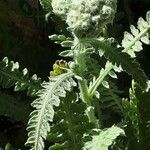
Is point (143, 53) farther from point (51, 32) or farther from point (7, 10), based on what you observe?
point (7, 10)

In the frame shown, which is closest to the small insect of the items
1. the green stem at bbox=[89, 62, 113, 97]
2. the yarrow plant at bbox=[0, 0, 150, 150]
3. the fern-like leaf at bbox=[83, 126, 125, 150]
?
the yarrow plant at bbox=[0, 0, 150, 150]

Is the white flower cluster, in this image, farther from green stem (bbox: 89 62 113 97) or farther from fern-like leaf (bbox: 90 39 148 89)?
green stem (bbox: 89 62 113 97)

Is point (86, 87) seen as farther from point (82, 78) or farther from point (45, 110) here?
point (45, 110)

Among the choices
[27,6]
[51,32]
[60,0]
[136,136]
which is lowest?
[136,136]

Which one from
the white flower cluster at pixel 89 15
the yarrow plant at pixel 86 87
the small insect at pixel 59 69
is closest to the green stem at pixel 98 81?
the yarrow plant at pixel 86 87

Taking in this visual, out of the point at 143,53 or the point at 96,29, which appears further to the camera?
the point at 143,53

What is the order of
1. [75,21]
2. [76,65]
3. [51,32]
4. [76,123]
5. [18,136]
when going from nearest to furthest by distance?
1. [75,21]
2. [76,65]
3. [76,123]
4. [18,136]
5. [51,32]

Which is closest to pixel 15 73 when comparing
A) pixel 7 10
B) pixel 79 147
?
pixel 79 147
